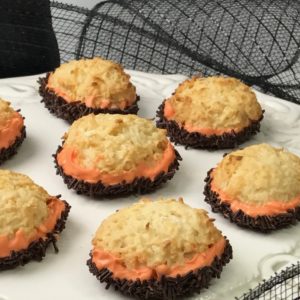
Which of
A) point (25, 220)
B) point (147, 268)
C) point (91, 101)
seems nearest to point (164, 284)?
point (147, 268)

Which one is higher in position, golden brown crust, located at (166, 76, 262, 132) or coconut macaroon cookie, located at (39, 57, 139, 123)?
golden brown crust, located at (166, 76, 262, 132)

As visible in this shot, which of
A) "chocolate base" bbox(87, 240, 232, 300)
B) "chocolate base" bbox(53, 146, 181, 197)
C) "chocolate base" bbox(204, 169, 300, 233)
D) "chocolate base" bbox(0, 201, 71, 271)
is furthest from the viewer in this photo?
"chocolate base" bbox(53, 146, 181, 197)

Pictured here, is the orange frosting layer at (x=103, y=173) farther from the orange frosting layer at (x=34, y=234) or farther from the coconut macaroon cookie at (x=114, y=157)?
the orange frosting layer at (x=34, y=234)

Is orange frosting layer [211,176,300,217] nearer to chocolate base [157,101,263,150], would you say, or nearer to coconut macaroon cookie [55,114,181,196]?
coconut macaroon cookie [55,114,181,196]

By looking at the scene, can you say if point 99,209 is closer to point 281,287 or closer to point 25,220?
point 25,220

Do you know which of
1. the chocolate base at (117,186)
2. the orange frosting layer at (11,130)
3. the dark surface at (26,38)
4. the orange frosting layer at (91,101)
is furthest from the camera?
the dark surface at (26,38)

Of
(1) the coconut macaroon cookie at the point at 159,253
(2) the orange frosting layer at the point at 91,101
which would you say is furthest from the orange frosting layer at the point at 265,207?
(2) the orange frosting layer at the point at 91,101

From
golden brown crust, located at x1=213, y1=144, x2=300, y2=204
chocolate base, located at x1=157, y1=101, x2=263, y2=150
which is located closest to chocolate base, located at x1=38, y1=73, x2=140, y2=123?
chocolate base, located at x1=157, y1=101, x2=263, y2=150
